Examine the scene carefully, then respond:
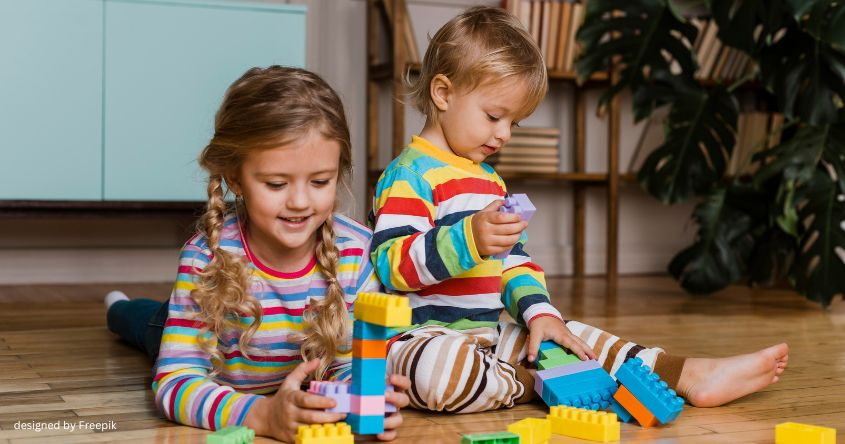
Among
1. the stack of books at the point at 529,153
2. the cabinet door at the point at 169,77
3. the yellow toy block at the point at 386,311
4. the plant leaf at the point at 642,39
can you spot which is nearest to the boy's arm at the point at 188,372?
the yellow toy block at the point at 386,311

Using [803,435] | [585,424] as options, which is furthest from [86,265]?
[803,435]

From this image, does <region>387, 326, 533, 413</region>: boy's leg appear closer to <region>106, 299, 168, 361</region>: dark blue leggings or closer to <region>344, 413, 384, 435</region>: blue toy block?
<region>344, 413, 384, 435</region>: blue toy block

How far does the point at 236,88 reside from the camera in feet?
4.28

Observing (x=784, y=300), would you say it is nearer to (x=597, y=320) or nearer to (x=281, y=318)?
(x=597, y=320)

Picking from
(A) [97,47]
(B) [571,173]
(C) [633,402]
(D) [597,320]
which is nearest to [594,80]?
(B) [571,173]

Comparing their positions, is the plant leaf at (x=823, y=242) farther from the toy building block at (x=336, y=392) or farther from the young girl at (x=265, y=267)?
the toy building block at (x=336, y=392)

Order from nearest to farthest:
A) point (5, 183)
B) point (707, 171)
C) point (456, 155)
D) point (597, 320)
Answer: point (456, 155) < point (597, 320) < point (5, 183) < point (707, 171)

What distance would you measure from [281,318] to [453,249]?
10.1 inches

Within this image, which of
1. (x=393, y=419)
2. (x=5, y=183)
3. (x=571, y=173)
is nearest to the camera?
(x=393, y=419)

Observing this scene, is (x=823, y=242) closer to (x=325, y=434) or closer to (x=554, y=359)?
(x=554, y=359)

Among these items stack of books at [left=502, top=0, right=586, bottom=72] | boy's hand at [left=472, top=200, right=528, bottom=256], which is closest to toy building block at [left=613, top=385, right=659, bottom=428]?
boy's hand at [left=472, top=200, right=528, bottom=256]

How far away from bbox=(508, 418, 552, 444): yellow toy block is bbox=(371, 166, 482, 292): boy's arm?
0.24m

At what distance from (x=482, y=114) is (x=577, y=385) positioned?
0.42 meters

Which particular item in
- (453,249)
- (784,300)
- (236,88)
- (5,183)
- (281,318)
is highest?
Result: (236,88)
